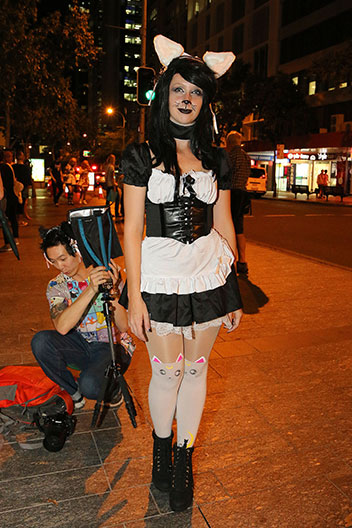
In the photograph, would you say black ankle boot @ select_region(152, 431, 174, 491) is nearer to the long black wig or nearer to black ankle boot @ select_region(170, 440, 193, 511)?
black ankle boot @ select_region(170, 440, 193, 511)

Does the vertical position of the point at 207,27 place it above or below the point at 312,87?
above

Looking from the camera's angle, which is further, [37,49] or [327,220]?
[327,220]

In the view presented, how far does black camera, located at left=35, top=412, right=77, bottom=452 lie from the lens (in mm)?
2998

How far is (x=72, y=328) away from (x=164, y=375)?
93cm

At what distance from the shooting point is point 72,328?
3.22 meters

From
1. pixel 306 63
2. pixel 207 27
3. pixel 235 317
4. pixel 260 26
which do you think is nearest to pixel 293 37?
pixel 306 63

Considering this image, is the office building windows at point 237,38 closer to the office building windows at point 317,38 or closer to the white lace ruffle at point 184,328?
the office building windows at point 317,38

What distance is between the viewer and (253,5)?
4625 cm

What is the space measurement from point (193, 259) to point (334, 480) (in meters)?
1.40

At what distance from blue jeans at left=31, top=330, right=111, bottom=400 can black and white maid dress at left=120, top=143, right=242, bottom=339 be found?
97 centimetres

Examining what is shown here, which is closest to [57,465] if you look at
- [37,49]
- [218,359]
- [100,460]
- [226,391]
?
[100,460]

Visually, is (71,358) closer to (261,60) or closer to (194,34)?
(261,60)

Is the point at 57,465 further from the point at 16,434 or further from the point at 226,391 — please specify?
the point at 226,391

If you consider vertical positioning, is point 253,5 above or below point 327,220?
above
